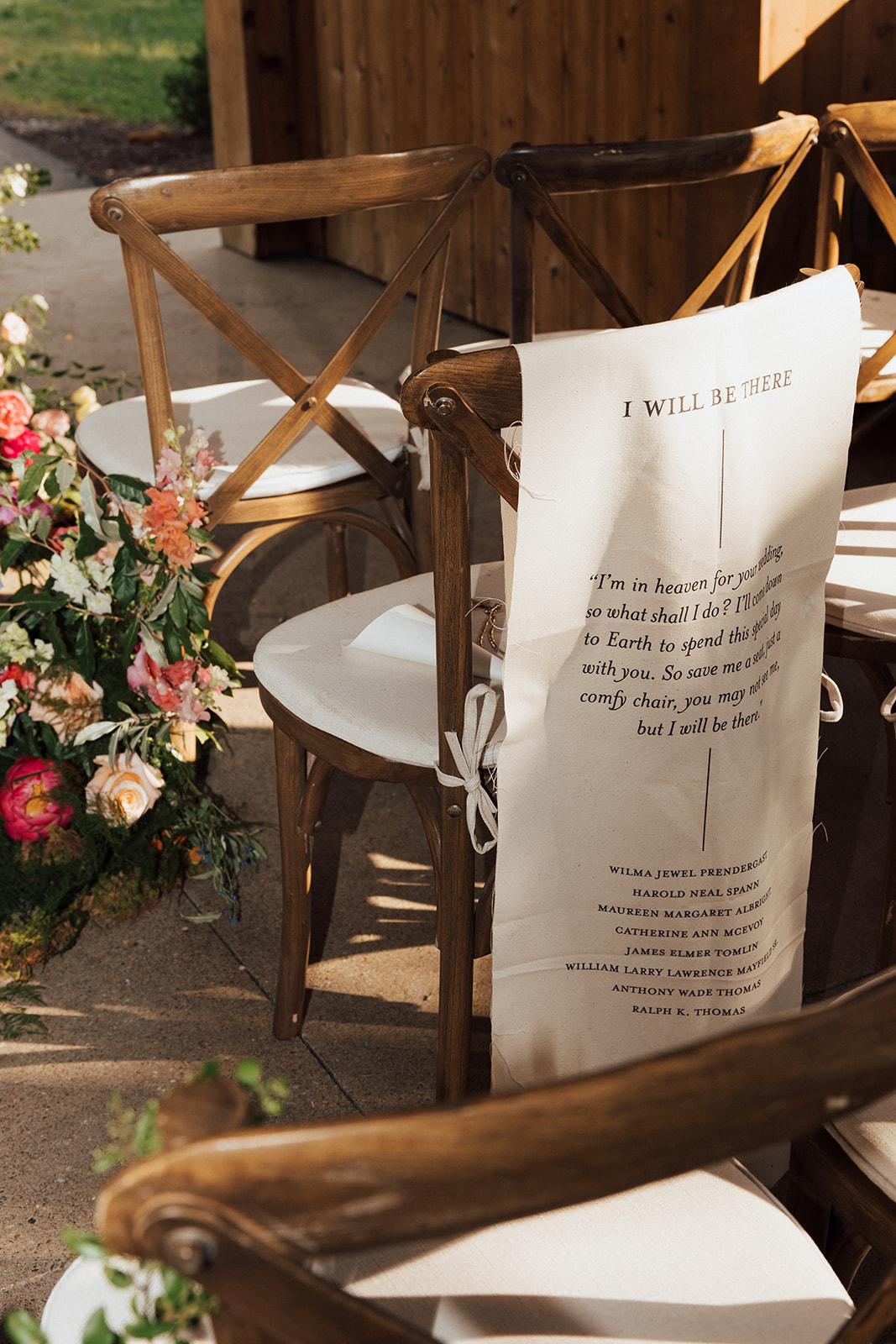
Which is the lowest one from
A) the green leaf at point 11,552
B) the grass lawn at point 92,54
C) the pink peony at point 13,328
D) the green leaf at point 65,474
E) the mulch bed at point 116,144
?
the green leaf at point 11,552

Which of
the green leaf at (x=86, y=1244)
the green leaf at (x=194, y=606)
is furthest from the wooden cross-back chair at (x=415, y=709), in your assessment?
the green leaf at (x=86, y=1244)

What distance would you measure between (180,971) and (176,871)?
7.8 inches

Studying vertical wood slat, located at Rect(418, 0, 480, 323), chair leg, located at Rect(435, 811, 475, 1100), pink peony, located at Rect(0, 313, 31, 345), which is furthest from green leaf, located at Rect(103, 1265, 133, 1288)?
vertical wood slat, located at Rect(418, 0, 480, 323)

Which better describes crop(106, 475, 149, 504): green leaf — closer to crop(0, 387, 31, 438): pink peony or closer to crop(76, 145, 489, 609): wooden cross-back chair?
crop(76, 145, 489, 609): wooden cross-back chair

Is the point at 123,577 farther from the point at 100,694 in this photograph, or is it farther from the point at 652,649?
the point at 652,649

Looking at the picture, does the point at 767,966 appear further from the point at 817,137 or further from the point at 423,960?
the point at 817,137

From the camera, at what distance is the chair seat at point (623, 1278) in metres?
0.71

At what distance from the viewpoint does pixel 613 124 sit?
3672 mm

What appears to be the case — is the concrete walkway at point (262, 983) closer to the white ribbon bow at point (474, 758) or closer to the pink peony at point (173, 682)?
the pink peony at point (173, 682)

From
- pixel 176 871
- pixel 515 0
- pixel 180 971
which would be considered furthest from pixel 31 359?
pixel 515 0

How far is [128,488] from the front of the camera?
1.64 metres

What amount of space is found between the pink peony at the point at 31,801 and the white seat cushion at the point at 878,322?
1.28 m

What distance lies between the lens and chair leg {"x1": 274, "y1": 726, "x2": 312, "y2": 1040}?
1461 mm

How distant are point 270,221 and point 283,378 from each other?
8.1 inches
